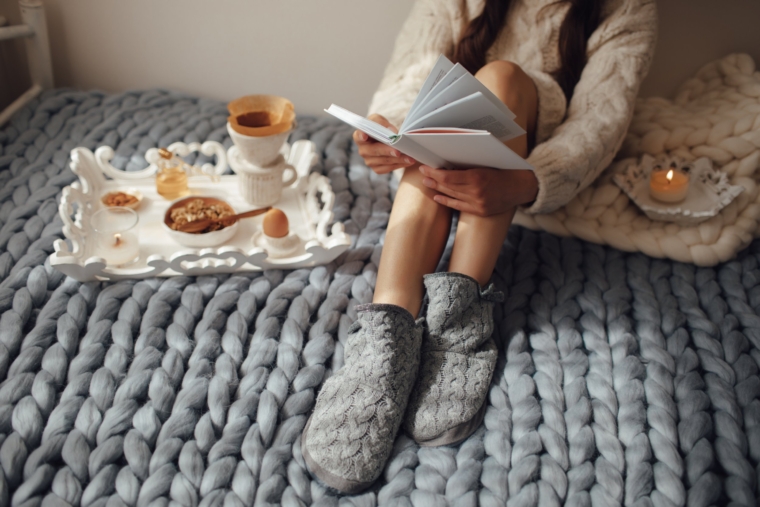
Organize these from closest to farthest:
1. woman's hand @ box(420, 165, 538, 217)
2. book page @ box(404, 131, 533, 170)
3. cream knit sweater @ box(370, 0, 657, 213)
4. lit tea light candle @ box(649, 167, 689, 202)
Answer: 1. book page @ box(404, 131, 533, 170)
2. woman's hand @ box(420, 165, 538, 217)
3. cream knit sweater @ box(370, 0, 657, 213)
4. lit tea light candle @ box(649, 167, 689, 202)

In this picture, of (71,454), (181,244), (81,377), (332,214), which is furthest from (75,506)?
(332,214)

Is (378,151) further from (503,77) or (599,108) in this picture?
(599,108)

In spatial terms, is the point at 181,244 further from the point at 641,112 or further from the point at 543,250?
the point at 641,112

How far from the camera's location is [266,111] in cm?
113

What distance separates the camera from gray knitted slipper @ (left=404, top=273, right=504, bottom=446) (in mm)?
808

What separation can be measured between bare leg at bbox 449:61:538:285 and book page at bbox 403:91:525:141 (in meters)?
0.16

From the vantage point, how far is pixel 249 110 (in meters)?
1.12

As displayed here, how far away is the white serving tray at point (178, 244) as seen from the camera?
978mm

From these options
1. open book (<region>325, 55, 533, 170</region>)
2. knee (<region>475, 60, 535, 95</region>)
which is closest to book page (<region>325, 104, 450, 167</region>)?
open book (<region>325, 55, 533, 170</region>)

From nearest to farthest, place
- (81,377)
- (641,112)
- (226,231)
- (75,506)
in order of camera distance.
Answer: (75,506)
(81,377)
(226,231)
(641,112)

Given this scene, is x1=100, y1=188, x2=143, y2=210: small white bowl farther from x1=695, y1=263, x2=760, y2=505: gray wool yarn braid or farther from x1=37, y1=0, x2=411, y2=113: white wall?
x1=695, y1=263, x2=760, y2=505: gray wool yarn braid

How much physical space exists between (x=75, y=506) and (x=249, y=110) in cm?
73

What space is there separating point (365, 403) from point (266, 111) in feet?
2.05

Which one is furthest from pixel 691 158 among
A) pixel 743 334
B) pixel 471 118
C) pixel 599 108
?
pixel 471 118
